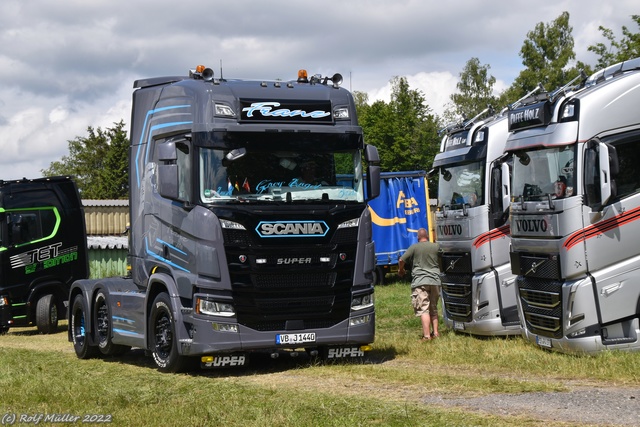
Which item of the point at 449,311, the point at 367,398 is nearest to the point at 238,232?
the point at 367,398

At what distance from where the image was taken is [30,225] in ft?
73.6

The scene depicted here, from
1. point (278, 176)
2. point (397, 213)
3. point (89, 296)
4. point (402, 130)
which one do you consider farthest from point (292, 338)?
point (402, 130)

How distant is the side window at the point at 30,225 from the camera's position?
22.2 m

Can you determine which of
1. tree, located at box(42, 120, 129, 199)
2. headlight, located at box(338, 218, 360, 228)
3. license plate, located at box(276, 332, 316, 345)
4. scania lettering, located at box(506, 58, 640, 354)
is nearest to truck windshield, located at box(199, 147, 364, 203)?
headlight, located at box(338, 218, 360, 228)

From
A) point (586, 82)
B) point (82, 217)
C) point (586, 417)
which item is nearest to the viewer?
point (586, 417)

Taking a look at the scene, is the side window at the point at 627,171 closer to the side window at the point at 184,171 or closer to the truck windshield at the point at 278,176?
the truck windshield at the point at 278,176

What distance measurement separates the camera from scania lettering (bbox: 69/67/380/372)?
12.6 metres

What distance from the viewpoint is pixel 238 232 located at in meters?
12.5

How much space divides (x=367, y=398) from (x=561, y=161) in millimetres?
4872

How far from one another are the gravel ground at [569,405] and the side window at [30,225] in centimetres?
1427

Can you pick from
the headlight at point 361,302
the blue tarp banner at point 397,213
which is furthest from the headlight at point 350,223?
the blue tarp banner at point 397,213

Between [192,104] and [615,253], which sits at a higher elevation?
[192,104]

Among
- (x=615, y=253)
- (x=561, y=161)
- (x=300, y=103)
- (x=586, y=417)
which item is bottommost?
(x=586, y=417)

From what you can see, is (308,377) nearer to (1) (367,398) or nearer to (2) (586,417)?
(1) (367,398)
